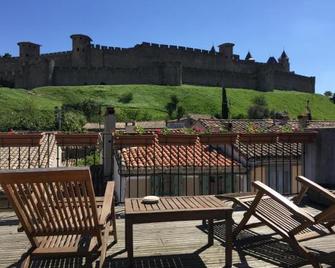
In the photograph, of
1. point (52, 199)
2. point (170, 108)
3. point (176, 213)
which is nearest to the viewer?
point (52, 199)

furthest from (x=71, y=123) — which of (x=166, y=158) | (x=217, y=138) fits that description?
(x=217, y=138)

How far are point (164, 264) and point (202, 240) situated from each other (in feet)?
2.33

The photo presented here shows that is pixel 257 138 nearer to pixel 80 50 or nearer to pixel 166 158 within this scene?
pixel 166 158

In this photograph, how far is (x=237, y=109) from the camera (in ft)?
197

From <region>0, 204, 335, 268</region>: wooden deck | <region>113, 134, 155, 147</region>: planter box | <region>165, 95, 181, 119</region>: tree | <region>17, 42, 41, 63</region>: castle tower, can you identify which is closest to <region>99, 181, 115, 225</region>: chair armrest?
<region>0, 204, 335, 268</region>: wooden deck

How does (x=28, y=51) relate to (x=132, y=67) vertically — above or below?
above

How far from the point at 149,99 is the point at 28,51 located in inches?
901

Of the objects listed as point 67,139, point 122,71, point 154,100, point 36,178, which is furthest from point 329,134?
point 122,71

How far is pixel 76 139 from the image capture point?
243 inches

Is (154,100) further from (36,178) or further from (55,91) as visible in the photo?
(36,178)

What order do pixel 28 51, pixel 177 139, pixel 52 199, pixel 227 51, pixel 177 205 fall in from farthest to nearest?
1. pixel 227 51
2. pixel 28 51
3. pixel 177 139
4. pixel 177 205
5. pixel 52 199

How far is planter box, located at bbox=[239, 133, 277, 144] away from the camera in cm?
611

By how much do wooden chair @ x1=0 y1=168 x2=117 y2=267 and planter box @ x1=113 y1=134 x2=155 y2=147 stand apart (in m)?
2.81

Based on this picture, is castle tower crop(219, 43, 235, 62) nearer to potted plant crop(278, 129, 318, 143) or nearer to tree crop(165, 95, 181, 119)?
tree crop(165, 95, 181, 119)
